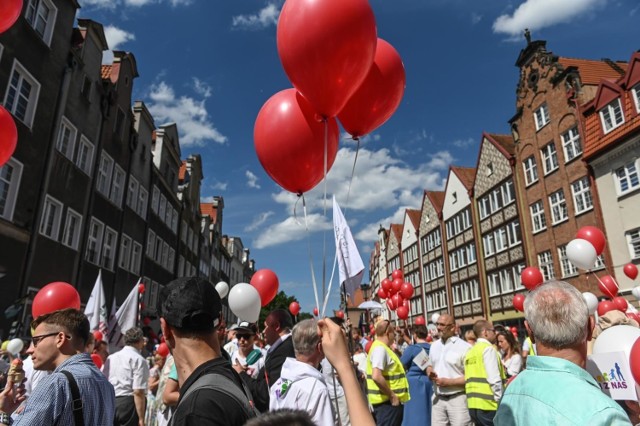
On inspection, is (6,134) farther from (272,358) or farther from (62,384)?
(272,358)

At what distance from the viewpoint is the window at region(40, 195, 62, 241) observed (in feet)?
43.9

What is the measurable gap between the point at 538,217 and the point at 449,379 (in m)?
20.0

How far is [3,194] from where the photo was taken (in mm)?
11633

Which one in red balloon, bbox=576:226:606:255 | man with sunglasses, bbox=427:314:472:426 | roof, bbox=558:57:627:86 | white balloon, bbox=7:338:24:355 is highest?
roof, bbox=558:57:627:86

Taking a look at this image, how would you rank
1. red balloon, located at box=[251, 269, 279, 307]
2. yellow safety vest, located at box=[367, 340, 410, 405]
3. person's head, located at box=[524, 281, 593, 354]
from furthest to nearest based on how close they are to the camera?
1. red balloon, located at box=[251, 269, 279, 307]
2. yellow safety vest, located at box=[367, 340, 410, 405]
3. person's head, located at box=[524, 281, 593, 354]

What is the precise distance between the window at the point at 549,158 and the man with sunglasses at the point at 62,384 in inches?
941

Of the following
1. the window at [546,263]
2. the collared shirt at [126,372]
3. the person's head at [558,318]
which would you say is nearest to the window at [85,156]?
the collared shirt at [126,372]

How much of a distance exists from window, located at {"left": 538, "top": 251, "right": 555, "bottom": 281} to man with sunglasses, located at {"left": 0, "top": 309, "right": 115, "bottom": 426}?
76.6 ft

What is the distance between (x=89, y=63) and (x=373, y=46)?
55.6 feet

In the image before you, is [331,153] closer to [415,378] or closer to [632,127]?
[415,378]

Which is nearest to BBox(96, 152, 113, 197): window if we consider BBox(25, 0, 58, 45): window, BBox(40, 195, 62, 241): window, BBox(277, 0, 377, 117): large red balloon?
BBox(40, 195, 62, 241): window

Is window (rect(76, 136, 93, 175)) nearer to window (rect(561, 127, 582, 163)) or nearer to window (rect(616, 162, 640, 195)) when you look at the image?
window (rect(616, 162, 640, 195))

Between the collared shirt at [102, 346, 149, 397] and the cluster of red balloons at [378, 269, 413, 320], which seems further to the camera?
the cluster of red balloons at [378, 269, 413, 320]

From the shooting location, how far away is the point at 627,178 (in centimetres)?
1755
